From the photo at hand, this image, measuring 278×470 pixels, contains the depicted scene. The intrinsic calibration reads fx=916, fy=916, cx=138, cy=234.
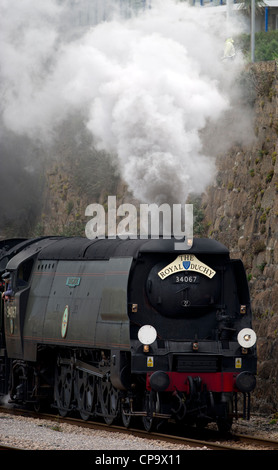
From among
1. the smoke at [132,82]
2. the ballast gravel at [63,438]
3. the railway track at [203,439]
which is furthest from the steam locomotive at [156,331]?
the smoke at [132,82]

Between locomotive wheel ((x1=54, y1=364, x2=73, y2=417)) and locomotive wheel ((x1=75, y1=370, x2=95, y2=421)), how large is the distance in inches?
11.4

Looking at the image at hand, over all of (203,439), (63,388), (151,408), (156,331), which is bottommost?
(203,439)

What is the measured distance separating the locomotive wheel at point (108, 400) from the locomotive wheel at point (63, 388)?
1275 mm

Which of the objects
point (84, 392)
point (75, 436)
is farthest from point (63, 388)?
point (75, 436)

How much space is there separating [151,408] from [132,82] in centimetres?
936

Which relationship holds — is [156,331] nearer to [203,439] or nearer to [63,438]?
[203,439]

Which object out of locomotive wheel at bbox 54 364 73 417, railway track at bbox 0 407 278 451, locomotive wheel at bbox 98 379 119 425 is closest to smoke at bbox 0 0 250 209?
locomotive wheel at bbox 54 364 73 417

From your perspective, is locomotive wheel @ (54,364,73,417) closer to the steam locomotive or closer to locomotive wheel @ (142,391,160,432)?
the steam locomotive

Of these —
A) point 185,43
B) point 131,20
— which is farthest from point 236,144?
point 131,20

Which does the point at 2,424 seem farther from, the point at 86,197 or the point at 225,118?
the point at 86,197

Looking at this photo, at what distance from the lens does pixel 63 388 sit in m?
18.0

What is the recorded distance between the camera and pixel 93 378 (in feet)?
54.4

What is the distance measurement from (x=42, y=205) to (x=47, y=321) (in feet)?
62.3
